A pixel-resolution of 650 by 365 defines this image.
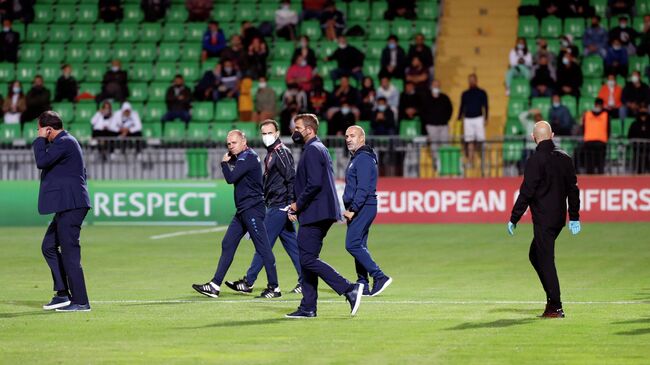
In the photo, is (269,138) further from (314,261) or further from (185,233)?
(185,233)

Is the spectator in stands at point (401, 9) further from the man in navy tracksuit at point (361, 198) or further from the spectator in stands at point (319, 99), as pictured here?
the man in navy tracksuit at point (361, 198)

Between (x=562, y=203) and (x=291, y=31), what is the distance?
23.1 metres

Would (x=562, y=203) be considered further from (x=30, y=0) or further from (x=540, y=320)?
(x=30, y=0)

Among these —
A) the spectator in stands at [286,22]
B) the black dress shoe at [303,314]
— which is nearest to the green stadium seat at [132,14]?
the spectator in stands at [286,22]

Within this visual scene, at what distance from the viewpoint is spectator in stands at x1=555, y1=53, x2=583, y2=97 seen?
3366cm

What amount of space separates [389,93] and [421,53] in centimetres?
165

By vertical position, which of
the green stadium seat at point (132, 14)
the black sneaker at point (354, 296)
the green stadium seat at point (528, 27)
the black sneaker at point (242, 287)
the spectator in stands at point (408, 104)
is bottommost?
the black sneaker at point (242, 287)

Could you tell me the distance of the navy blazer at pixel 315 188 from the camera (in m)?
14.0

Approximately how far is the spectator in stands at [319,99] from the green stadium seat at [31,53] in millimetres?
8374

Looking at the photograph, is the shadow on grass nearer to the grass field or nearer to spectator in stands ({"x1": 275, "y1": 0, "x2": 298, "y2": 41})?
the grass field

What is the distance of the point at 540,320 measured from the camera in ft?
46.4

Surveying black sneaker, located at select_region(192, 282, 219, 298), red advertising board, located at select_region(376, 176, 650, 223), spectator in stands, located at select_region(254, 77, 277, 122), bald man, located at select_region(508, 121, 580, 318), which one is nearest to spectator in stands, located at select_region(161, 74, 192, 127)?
spectator in stands, located at select_region(254, 77, 277, 122)

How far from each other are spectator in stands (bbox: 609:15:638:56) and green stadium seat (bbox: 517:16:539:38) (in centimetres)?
223

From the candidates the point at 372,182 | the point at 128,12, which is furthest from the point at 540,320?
the point at 128,12
